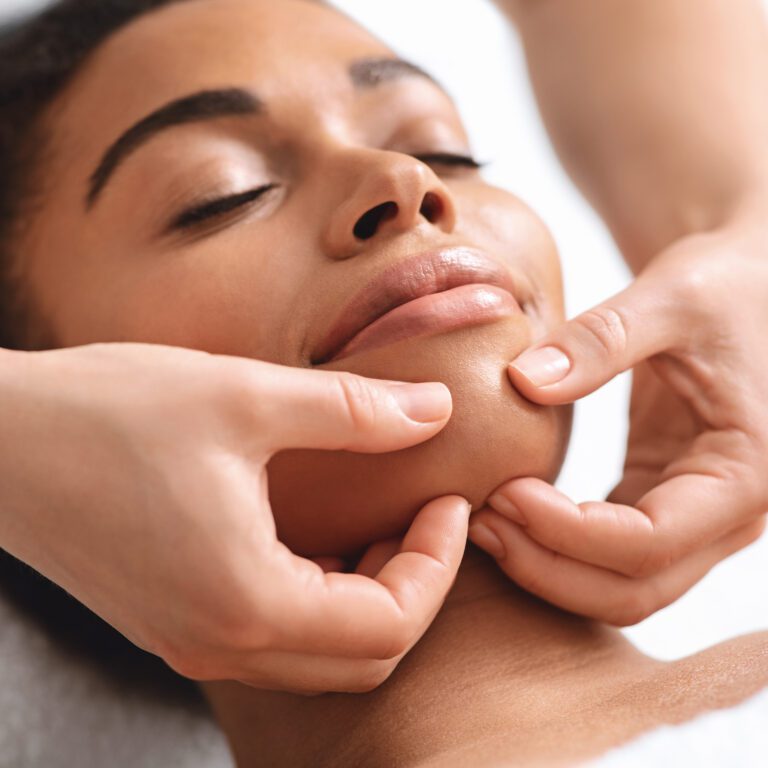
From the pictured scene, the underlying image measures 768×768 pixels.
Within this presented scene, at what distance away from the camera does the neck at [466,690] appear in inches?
34.1

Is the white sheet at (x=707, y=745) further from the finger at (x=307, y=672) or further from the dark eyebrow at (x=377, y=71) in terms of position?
the dark eyebrow at (x=377, y=71)

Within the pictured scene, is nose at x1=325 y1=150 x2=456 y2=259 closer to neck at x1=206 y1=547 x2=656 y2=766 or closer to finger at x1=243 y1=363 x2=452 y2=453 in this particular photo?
finger at x1=243 y1=363 x2=452 y2=453

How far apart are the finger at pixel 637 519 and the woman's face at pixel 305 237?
1.4 inches

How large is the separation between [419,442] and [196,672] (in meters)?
0.26

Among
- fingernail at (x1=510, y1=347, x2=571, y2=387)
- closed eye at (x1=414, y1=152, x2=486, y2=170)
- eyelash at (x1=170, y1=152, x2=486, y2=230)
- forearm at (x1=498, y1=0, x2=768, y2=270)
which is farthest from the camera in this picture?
forearm at (x1=498, y1=0, x2=768, y2=270)

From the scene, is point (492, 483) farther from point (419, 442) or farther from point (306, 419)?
point (306, 419)

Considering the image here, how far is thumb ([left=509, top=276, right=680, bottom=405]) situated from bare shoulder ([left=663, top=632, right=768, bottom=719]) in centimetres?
28

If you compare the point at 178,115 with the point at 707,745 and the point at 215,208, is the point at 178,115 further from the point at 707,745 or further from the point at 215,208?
the point at 707,745

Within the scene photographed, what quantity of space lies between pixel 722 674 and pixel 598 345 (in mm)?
323

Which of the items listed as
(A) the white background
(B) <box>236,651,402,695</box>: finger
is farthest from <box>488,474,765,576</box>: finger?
(A) the white background

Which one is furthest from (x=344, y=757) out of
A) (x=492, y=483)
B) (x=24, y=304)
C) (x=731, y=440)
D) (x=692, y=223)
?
(x=692, y=223)

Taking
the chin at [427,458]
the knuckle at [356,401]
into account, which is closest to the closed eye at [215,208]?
the chin at [427,458]

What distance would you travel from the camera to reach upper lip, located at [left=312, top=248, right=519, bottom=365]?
2.90 feet

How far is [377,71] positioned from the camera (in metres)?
1.10
